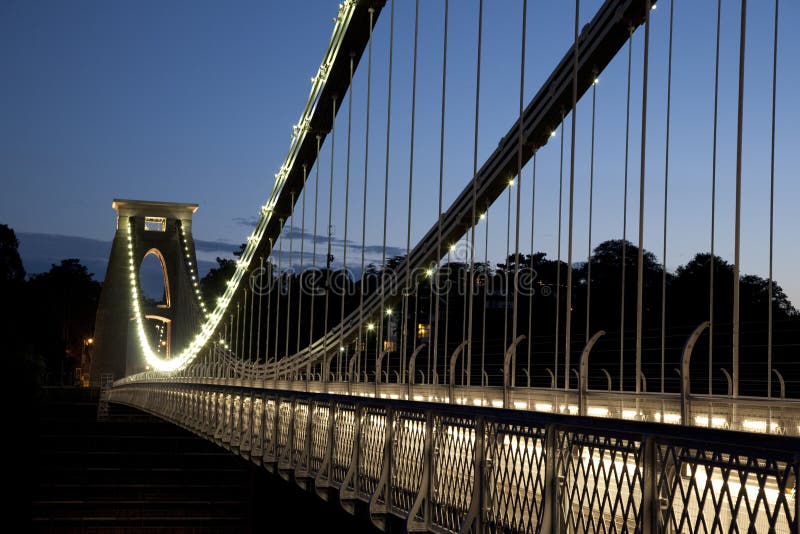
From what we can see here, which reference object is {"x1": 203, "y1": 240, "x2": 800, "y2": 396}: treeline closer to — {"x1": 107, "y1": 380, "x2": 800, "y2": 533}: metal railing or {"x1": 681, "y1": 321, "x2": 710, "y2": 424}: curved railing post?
{"x1": 107, "y1": 380, "x2": 800, "y2": 533}: metal railing

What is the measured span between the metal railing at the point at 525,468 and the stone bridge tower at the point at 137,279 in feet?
158

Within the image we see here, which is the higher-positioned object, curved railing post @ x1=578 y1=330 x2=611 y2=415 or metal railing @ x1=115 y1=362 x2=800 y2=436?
curved railing post @ x1=578 y1=330 x2=611 y2=415

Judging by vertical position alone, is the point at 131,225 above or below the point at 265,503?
above

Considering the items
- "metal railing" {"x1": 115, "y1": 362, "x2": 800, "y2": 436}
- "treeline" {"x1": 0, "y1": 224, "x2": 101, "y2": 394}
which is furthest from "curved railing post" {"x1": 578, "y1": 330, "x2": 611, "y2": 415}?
"treeline" {"x1": 0, "y1": 224, "x2": 101, "y2": 394}

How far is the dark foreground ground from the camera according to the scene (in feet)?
81.3

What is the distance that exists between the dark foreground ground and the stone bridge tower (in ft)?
81.3

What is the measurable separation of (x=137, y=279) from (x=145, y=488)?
1557 inches

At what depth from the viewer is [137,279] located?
6569 cm

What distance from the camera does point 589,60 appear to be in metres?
14.6

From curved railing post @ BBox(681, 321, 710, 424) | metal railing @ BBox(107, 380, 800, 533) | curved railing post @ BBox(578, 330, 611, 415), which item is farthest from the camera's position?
curved railing post @ BBox(578, 330, 611, 415)

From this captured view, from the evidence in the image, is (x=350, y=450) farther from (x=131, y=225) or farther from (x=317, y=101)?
(x=131, y=225)

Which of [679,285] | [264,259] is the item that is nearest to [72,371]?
[264,259]

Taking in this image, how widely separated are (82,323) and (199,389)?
84.6m

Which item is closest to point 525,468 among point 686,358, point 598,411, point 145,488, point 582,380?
point 686,358
